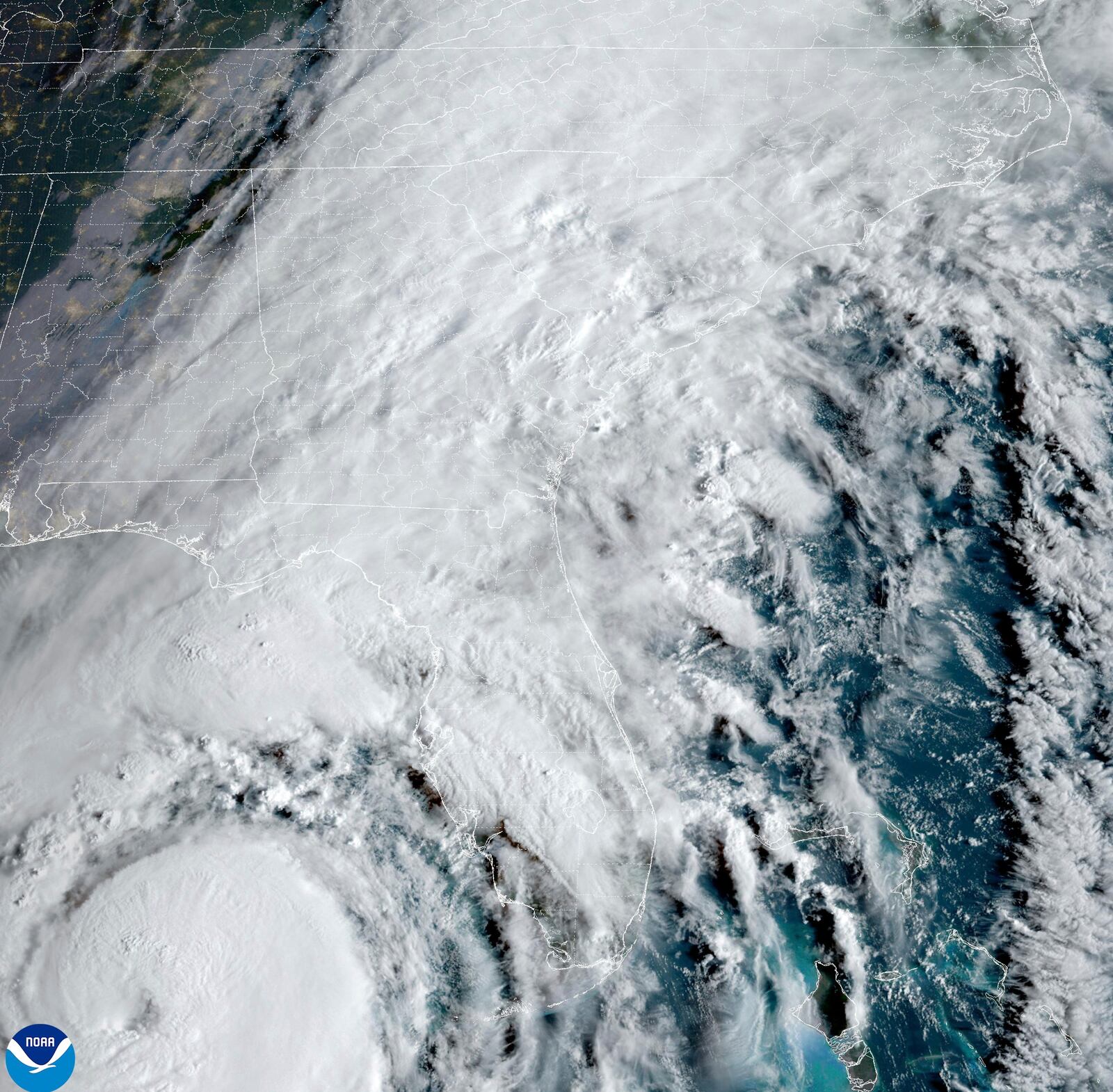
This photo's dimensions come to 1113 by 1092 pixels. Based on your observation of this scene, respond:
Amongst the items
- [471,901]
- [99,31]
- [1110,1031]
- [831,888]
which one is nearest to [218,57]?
[99,31]

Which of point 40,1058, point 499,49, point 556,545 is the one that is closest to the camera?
point 40,1058

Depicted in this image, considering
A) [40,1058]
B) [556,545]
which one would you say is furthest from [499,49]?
[40,1058]

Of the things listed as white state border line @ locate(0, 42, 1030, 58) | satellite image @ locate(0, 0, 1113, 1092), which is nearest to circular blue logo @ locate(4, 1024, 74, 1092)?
satellite image @ locate(0, 0, 1113, 1092)

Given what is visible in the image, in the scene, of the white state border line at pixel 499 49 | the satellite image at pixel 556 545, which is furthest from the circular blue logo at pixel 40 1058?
the white state border line at pixel 499 49

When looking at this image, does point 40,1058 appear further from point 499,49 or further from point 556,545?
point 499,49

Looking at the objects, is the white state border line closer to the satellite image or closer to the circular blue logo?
the satellite image

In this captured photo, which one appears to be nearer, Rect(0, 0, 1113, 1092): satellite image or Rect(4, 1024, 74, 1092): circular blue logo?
Rect(4, 1024, 74, 1092): circular blue logo
